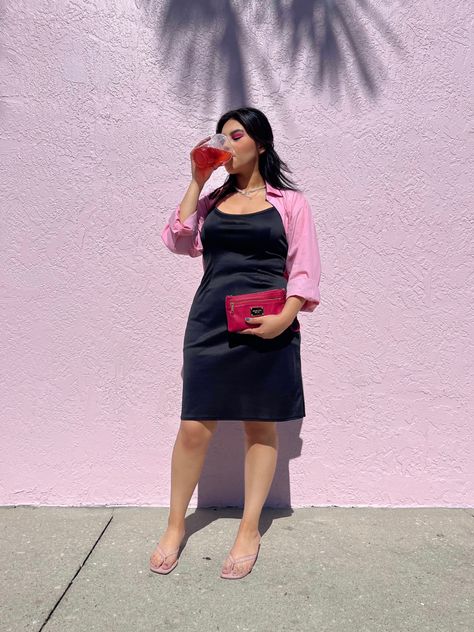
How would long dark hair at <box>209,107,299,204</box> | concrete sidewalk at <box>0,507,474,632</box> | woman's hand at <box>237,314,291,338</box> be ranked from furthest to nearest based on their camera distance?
1. long dark hair at <box>209,107,299,204</box>
2. woman's hand at <box>237,314,291,338</box>
3. concrete sidewalk at <box>0,507,474,632</box>

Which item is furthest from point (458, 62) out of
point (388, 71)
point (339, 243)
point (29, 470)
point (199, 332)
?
point (29, 470)

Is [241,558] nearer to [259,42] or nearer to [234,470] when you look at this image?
[234,470]

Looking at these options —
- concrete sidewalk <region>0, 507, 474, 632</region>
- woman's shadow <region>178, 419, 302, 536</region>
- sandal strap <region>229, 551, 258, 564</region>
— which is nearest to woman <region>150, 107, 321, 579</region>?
sandal strap <region>229, 551, 258, 564</region>

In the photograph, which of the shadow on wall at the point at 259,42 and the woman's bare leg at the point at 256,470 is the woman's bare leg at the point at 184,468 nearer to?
the woman's bare leg at the point at 256,470

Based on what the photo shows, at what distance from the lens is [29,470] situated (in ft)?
9.55

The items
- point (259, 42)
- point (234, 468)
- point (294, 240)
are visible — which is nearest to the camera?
point (294, 240)

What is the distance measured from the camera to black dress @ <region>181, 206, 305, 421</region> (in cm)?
227

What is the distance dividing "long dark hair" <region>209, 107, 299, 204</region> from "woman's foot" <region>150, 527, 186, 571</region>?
4.81 feet

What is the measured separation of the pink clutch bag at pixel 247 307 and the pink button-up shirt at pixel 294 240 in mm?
82

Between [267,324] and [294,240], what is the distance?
384 mm

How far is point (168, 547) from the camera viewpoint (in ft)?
7.63

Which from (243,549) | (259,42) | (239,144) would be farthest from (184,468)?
(259,42)

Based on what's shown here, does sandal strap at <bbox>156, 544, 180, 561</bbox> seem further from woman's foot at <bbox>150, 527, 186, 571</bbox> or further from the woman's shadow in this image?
the woman's shadow

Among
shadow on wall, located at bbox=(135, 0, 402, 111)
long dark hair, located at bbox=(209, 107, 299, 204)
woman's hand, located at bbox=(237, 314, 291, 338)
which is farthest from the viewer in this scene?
shadow on wall, located at bbox=(135, 0, 402, 111)
